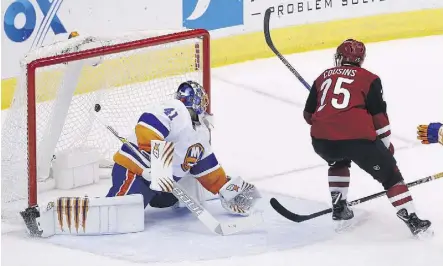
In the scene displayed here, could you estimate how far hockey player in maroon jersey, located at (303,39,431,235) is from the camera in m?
3.93

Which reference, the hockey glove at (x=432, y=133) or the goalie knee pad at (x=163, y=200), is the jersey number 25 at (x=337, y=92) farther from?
the goalie knee pad at (x=163, y=200)

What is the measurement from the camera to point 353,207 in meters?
4.36

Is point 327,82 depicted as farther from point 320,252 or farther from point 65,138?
point 65,138

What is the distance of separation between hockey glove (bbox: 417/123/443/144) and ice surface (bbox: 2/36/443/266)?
0.30 meters

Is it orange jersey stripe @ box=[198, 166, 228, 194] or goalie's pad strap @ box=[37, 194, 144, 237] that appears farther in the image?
orange jersey stripe @ box=[198, 166, 228, 194]

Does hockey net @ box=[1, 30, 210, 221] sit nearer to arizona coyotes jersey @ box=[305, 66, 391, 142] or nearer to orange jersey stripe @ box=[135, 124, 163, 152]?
orange jersey stripe @ box=[135, 124, 163, 152]

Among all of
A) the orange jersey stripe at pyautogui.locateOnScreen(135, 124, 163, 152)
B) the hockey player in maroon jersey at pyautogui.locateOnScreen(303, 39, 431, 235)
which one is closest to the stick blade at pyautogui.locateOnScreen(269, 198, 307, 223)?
the hockey player in maroon jersey at pyautogui.locateOnScreen(303, 39, 431, 235)

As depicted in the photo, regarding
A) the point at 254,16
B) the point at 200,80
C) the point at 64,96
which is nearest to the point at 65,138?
the point at 64,96

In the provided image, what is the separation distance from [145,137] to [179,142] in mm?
139

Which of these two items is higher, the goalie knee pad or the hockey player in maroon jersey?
the hockey player in maroon jersey

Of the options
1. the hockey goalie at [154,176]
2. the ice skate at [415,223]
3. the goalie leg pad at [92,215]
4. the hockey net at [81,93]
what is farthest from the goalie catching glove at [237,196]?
the ice skate at [415,223]

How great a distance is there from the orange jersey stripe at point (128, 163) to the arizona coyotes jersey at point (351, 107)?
617 mm

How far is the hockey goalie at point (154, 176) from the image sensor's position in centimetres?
396

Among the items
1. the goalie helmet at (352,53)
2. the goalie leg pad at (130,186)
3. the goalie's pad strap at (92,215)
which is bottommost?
the goalie's pad strap at (92,215)
